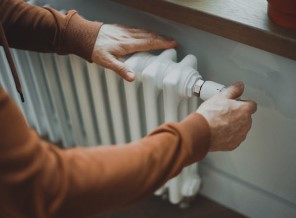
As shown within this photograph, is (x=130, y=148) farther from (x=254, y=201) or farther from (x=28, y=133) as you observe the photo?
(x=254, y=201)

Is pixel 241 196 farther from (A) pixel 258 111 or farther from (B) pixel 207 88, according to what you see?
(B) pixel 207 88

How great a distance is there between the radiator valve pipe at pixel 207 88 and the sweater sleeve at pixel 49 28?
255 millimetres

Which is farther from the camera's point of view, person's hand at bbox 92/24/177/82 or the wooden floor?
the wooden floor

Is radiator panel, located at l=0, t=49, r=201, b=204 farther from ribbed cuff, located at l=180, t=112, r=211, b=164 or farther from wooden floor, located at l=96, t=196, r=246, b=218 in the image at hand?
ribbed cuff, located at l=180, t=112, r=211, b=164

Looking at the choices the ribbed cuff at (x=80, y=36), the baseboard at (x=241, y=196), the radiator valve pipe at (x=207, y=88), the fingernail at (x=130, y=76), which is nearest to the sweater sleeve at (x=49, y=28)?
Result: the ribbed cuff at (x=80, y=36)

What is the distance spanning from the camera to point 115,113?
1211 mm

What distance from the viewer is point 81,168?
2.43 feet

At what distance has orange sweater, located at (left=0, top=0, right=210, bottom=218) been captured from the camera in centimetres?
69

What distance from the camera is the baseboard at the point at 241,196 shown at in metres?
1.30

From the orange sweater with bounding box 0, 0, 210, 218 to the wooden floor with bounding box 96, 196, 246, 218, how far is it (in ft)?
2.08

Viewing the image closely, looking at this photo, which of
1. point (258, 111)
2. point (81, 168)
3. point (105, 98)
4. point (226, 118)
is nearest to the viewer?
point (81, 168)

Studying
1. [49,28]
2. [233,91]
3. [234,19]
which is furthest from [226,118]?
[49,28]

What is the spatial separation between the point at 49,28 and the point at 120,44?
169 millimetres

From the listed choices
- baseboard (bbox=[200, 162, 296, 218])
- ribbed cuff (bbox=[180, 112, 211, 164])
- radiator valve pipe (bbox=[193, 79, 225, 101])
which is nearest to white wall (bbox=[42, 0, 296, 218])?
baseboard (bbox=[200, 162, 296, 218])
